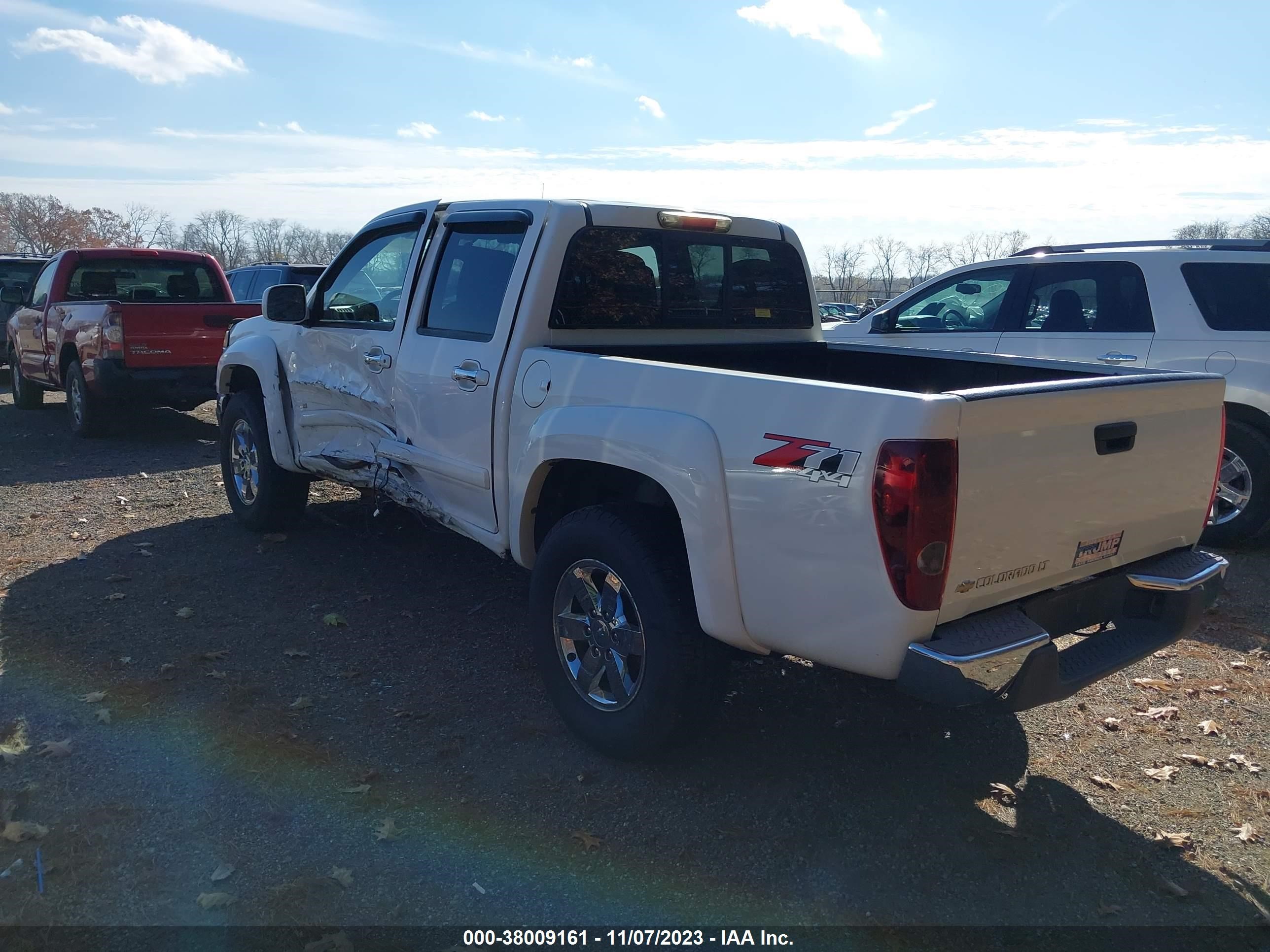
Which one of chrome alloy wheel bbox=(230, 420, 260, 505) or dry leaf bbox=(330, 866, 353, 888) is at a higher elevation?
chrome alloy wheel bbox=(230, 420, 260, 505)

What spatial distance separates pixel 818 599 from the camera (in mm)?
2912

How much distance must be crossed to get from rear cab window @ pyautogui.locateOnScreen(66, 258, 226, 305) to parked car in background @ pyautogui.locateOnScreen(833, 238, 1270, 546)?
8.18m

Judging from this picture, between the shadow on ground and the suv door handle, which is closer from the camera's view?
the shadow on ground

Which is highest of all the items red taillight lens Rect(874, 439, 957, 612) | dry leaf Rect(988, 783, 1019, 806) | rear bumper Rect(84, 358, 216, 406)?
red taillight lens Rect(874, 439, 957, 612)

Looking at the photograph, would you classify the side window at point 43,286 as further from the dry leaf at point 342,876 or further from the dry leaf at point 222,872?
the dry leaf at point 342,876

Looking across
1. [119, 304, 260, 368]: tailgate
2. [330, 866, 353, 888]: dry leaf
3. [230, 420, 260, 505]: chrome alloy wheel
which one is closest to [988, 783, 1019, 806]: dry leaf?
[330, 866, 353, 888]: dry leaf

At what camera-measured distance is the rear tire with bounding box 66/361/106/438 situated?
33.7 feet

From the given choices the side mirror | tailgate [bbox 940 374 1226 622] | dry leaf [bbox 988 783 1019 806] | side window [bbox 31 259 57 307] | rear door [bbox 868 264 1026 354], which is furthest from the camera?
side window [bbox 31 259 57 307]

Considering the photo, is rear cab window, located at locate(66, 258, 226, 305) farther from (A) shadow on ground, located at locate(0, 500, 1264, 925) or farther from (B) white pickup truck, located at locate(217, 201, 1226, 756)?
(B) white pickup truck, located at locate(217, 201, 1226, 756)

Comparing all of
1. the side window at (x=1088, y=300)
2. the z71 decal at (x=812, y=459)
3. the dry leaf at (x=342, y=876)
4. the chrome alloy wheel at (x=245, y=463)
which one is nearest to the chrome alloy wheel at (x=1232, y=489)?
the side window at (x=1088, y=300)

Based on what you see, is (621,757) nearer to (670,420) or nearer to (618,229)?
(670,420)

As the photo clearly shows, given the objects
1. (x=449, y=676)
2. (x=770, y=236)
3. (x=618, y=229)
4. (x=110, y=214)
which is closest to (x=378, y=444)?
(x=449, y=676)

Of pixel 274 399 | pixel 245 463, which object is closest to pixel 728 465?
pixel 274 399

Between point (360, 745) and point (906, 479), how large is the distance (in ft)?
7.87
